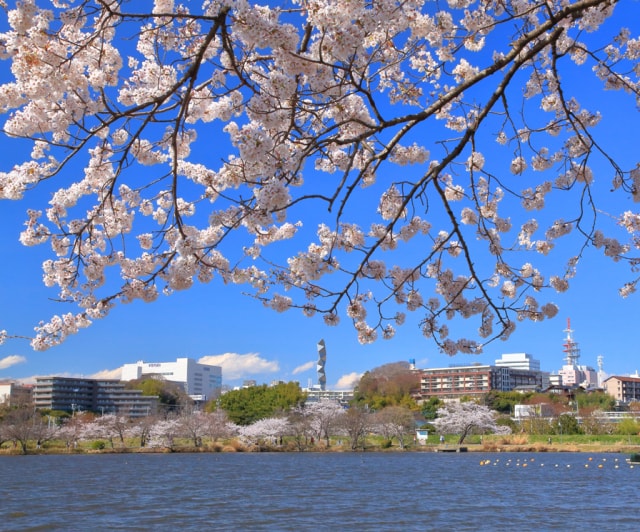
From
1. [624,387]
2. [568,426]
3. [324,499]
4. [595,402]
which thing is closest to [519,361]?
[624,387]

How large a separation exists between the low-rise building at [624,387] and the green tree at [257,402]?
45383mm

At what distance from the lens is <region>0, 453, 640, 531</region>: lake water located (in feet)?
45.2

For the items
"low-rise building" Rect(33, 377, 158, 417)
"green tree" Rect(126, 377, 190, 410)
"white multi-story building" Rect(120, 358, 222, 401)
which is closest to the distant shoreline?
"low-rise building" Rect(33, 377, 158, 417)

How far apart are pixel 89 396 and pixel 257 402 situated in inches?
1225

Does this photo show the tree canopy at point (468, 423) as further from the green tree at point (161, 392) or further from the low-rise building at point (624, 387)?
the low-rise building at point (624, 387)

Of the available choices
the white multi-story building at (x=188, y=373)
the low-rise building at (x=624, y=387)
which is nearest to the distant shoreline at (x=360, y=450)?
the low-rise building at (x=624, y=387)

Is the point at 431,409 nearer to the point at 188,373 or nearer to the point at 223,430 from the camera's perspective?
the point at 223,430

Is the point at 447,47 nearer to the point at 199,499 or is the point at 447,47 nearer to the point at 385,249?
the point at 385,249

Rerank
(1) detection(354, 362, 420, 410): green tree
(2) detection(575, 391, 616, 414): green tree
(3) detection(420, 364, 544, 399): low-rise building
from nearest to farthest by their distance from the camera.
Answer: (2) detection(575, 391, 616, 414): green tree, (1) detection(354, 362, 420, 410): green tree, (3) detection(420, 364, 544, 399): low-rise building

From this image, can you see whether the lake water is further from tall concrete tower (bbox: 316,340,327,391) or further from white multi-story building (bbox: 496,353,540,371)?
white multi-story building (bbox: 496,353,540,371)

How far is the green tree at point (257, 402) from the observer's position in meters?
57.5

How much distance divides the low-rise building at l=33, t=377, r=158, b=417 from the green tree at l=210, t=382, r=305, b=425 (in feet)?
65.7

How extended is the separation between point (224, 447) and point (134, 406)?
35880mm

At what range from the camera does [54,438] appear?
49375mm
